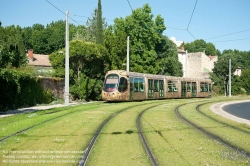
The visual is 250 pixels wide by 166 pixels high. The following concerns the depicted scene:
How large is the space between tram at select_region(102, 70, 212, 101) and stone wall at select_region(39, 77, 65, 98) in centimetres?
525

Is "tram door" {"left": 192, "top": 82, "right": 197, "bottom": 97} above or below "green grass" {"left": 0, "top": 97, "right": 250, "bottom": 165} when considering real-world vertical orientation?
above

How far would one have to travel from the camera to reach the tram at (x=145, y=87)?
26.6 meters

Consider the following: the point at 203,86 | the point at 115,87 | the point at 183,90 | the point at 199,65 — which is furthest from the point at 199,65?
the point at 115,87

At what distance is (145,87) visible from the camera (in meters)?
30.2

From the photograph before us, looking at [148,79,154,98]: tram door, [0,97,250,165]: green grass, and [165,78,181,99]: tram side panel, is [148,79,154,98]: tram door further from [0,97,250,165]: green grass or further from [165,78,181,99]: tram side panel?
[0,97,250,165]: green grass

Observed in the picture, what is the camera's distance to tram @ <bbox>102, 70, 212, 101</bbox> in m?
26.6

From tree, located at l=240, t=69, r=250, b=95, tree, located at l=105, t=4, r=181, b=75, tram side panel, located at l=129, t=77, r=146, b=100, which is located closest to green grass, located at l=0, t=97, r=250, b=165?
tram side panel, located at l=129, t=77, r=146, b=100

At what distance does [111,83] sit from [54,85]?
609 cm

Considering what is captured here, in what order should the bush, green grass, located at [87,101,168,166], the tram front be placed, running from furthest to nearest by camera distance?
the tram front → the bush → green grass, located at [87,101,168,166]

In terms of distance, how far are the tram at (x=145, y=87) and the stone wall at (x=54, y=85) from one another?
5.25 meters

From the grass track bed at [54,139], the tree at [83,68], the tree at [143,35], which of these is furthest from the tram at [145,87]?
the grass track bed at [54,139]

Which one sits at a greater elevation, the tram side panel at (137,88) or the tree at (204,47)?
the tree at (204,47)

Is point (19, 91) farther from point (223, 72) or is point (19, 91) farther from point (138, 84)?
point (223, 72)

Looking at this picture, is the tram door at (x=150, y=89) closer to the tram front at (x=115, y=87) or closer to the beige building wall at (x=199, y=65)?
the tram front at (x=115, y=87)
